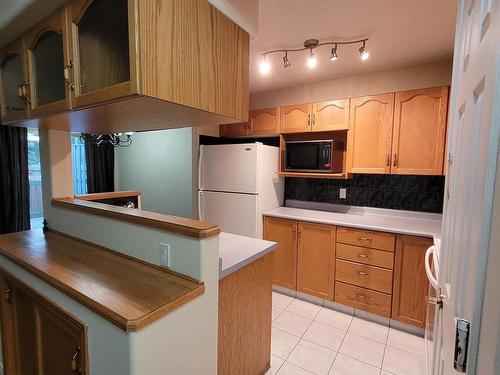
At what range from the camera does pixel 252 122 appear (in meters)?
3.29

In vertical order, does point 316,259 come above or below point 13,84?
below

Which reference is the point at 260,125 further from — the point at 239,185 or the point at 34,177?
the point at 34,177

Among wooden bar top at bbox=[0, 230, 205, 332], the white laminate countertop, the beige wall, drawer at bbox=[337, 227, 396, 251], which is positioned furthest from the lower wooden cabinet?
the beige wall

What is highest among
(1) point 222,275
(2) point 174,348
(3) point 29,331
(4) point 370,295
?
(1) point 222,275

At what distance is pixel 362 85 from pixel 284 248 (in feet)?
6.31

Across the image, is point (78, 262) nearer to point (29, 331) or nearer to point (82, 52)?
point (29, 331)

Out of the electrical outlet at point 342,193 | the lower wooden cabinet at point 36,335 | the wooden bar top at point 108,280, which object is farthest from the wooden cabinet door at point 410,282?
the lower wooden cabinet at point 36,335

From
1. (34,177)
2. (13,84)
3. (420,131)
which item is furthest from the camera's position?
(34,177)

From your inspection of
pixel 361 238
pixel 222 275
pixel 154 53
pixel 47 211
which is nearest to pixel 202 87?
pixel 154 53

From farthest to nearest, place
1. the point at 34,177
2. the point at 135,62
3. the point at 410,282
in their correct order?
1. the point at 34,177
2. the point at 410,282
3. the point at 135,62

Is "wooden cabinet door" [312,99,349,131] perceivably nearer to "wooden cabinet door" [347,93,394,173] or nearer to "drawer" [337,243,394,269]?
"wooden cabinet door" [347,93,394,173]

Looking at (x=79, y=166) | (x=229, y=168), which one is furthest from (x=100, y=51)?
(x=79, y=166)

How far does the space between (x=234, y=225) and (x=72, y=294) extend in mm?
2045

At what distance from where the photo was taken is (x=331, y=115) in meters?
2.75
